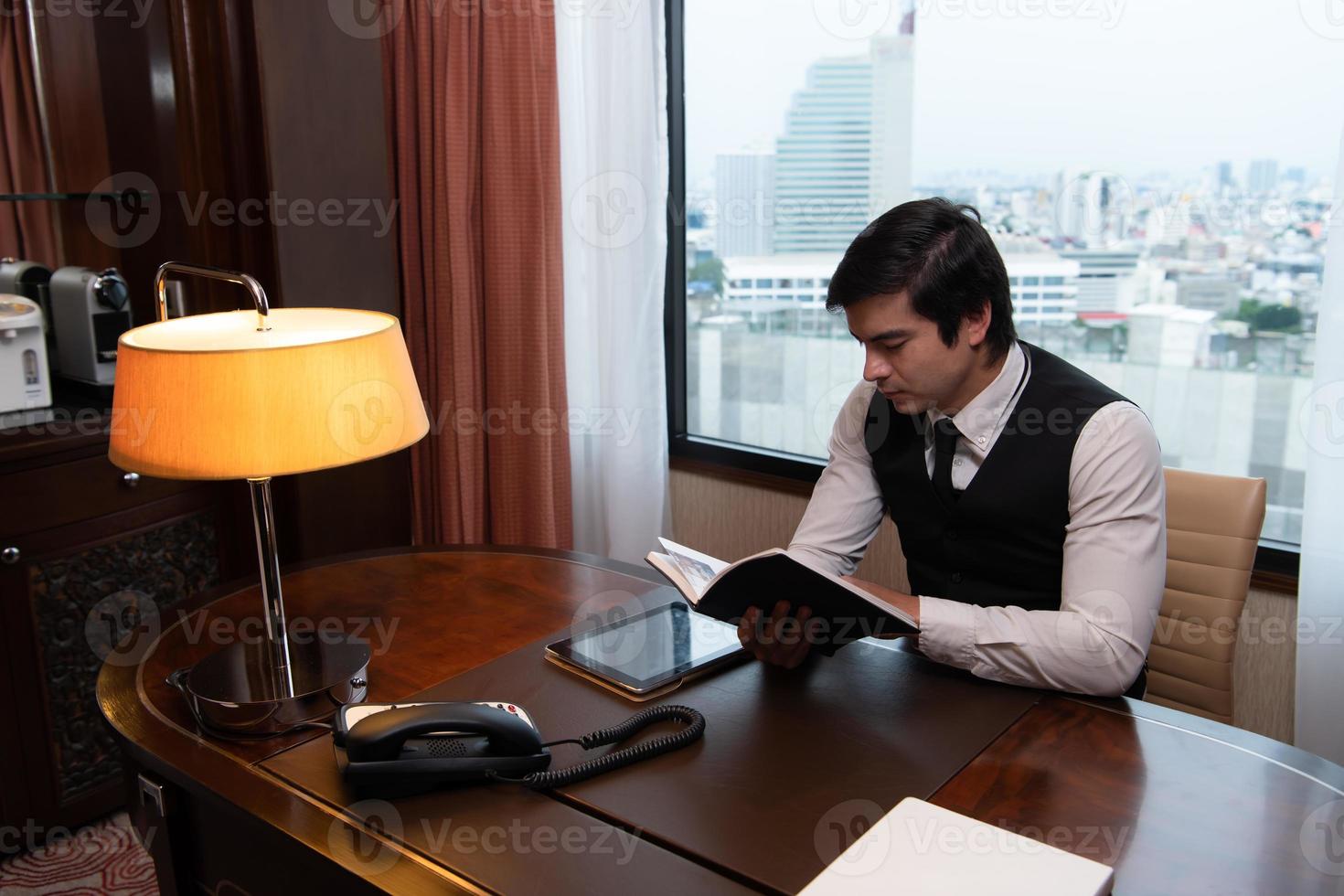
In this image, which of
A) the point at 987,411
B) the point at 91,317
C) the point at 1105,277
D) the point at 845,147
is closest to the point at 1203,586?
the point at 987,411

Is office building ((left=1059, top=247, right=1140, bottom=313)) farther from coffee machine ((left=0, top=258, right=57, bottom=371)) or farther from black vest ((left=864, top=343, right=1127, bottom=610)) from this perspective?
coffee machine ((left=0, top=258, right=57, bottom=371))

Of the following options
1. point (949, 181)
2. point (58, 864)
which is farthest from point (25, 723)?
point (949, 181)

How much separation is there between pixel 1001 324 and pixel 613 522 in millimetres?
1472

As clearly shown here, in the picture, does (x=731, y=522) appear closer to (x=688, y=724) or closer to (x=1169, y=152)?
(x=1169, y=152)

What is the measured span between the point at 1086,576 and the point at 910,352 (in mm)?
410

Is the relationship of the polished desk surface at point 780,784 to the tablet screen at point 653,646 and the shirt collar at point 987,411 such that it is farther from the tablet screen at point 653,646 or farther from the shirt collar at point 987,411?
the shirt collar at point 987,411

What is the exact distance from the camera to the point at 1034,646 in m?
1.41

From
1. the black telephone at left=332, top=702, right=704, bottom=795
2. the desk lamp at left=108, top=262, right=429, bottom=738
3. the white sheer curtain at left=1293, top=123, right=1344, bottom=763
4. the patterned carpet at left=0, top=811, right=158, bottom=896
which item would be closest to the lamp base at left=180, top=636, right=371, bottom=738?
the desk lamp at left=108, top=262, right=429, bottom=738

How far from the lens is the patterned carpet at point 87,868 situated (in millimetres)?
2232

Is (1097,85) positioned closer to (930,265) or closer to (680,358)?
(930,265)

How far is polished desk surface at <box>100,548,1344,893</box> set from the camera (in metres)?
1.05

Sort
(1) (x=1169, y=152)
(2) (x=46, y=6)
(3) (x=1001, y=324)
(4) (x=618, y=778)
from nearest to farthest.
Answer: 1. (4) (x=618, y=778)
2. (3) (x=1001, y=324)
3. (1) (x=1169, y=152)
4. (2) (x=46, y=6)

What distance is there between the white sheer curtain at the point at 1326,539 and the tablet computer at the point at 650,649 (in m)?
1.14

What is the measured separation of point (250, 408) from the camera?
1.26 m
